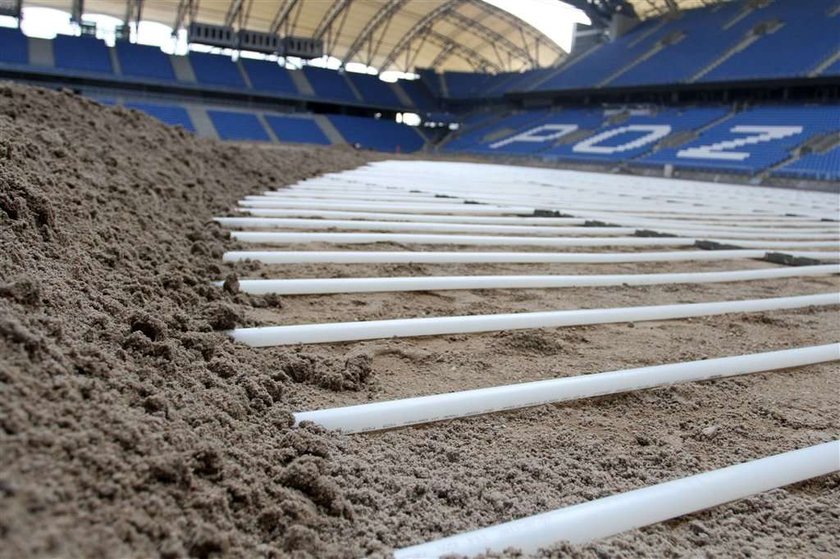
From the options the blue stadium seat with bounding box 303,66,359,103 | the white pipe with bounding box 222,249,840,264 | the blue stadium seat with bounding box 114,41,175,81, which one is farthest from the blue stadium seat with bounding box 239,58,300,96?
the white pipe with bounding box 222,249,840,264

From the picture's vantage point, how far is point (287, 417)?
5.20ft

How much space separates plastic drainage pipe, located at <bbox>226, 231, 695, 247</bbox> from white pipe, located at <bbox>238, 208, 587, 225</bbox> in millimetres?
720

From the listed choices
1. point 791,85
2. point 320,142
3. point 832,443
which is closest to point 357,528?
point 832,443

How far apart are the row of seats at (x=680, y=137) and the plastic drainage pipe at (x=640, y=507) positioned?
1819 cm

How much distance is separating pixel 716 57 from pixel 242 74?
23988 mm

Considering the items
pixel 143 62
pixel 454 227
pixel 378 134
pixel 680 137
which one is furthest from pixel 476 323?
A: pixel 143 62

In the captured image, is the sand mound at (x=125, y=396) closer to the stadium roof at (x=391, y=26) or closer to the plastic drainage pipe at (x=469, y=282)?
the plastic drainage pipe at (x=469, y=282)

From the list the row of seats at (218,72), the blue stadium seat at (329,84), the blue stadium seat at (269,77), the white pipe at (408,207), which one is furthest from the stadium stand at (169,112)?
the white pipe at (408,207)

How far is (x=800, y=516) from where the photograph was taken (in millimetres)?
1472

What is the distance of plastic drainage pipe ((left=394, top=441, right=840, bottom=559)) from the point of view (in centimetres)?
122

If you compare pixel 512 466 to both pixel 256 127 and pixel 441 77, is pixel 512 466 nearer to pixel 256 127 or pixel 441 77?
pixel 256 127

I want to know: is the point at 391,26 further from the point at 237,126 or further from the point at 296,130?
the point at 237,126

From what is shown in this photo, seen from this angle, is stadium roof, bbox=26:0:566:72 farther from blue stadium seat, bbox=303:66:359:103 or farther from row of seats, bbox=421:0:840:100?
row of seats, bbox=421:0:840:100

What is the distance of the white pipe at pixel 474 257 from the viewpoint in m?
3.43
